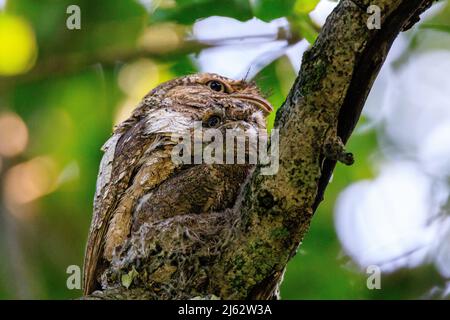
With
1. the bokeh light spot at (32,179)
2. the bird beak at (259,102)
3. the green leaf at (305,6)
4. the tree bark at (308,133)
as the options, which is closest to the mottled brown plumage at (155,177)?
the bird beak at (259,102)

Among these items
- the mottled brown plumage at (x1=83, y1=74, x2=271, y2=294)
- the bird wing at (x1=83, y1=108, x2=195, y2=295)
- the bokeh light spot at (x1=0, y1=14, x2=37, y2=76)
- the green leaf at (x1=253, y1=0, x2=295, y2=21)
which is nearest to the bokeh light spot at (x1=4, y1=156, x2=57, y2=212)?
the bokeh light spot at (x1=0, y1=14, x2=37, y2=76)

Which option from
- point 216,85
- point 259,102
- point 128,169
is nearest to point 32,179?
point 216,85

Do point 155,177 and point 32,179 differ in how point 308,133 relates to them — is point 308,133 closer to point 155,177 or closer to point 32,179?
point 155,177

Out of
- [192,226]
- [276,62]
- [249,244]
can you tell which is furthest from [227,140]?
[276,62]

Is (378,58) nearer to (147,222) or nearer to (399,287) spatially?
(147,222)

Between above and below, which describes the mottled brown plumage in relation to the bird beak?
below

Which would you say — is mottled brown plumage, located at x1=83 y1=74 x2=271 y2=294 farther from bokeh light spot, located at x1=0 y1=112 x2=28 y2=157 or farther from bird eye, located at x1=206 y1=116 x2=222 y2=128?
bokeh light spot, located at x1=0 y1=112 x2=28 y2=157
